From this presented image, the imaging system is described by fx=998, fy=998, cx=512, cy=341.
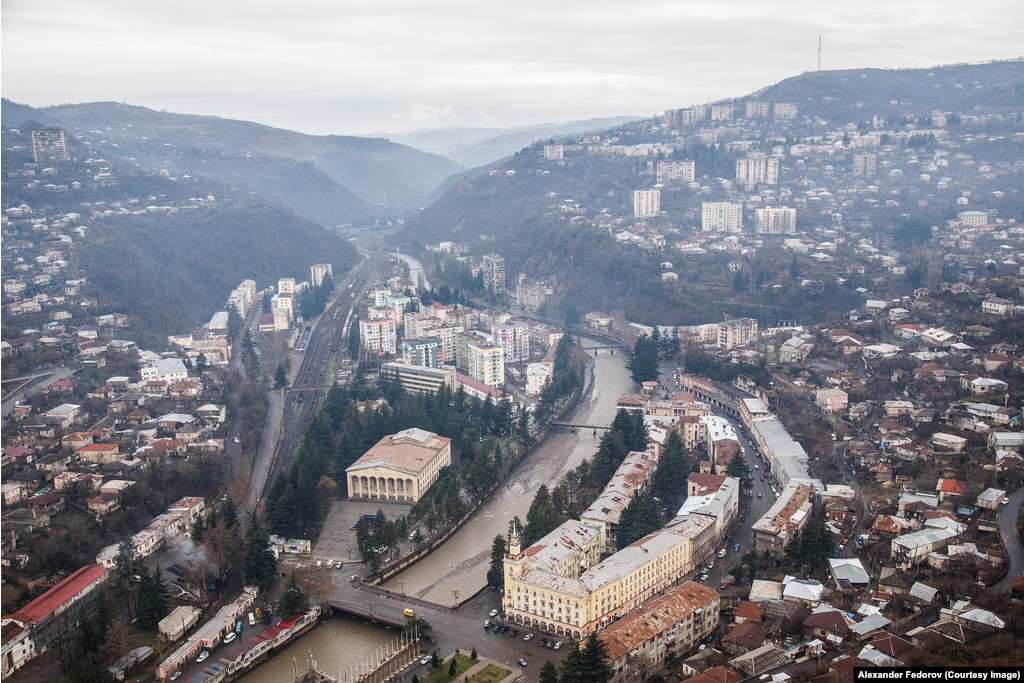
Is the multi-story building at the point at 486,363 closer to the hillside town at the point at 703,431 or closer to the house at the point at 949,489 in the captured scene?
the hillside town at the point at 703,431

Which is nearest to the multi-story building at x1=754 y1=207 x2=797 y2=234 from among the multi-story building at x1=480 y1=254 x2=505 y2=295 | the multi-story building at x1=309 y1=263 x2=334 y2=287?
the multi-story building at x1=480 y1=254 x2=505 y2=295

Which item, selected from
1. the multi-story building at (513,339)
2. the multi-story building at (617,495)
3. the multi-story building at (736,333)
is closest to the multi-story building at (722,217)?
the multi-story building at (736,333)

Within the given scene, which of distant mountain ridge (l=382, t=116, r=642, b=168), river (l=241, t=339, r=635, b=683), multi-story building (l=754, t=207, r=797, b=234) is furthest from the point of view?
distant mountain ridge (l=382, t=116, r=642, b=168)

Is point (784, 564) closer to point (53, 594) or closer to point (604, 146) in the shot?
point (53, 594)

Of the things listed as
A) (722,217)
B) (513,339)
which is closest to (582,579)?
(513,339)

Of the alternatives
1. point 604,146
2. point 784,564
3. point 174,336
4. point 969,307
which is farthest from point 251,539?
point 604,146

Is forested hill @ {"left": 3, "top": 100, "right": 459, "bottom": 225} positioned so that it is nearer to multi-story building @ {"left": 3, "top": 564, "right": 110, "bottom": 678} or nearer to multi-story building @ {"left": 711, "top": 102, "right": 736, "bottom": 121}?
multi-story building @ {"left": 711, "top": 102, "right": 736, "bottom": 121}
